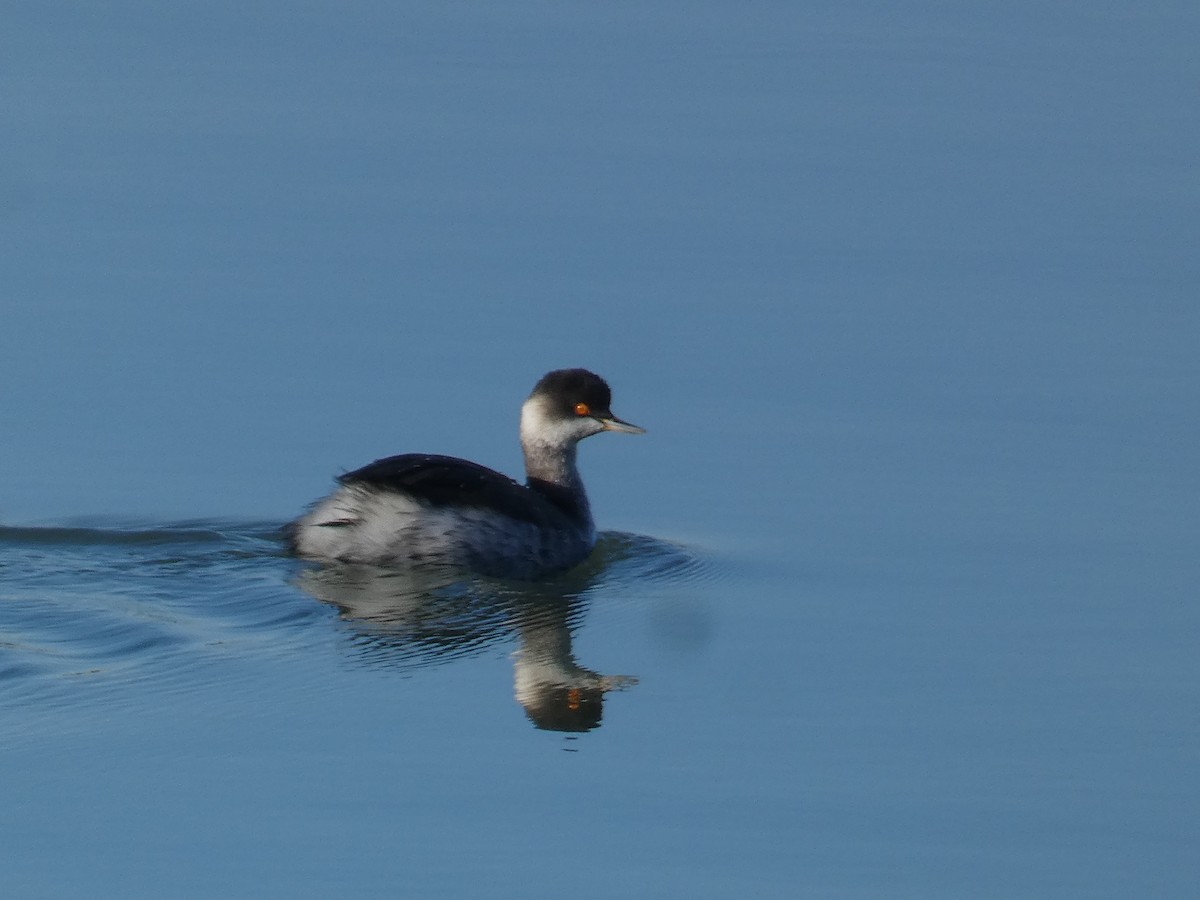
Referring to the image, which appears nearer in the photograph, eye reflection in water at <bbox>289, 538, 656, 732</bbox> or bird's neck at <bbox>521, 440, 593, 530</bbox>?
eye reflection in water at <bbox>289, 538, 656, 732</bbox>

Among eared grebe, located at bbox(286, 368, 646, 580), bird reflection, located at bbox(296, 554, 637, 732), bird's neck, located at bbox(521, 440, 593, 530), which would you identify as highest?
bird's neck, located at bbox(521, 440, 593, 530)

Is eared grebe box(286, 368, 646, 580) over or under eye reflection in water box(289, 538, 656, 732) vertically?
over

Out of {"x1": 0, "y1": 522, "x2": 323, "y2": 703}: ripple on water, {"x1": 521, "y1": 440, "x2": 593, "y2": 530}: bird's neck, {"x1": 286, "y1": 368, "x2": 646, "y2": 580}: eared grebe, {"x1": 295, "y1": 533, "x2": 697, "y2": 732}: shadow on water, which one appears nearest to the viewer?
{"x1": 0, "y1": 522, "x2": 323, "y2": 703}: ripple on water

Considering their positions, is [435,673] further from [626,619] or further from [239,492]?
[239,492]

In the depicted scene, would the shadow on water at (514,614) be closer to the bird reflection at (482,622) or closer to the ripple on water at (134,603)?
the bird reflection at (482,622)

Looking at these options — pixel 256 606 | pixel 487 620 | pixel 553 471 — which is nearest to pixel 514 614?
pixel 487 620

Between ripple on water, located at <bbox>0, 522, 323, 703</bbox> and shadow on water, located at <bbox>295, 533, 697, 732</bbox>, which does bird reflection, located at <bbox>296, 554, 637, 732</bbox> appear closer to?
shadow on water, located at <bbox>295, 533, 697, 732</bbox>

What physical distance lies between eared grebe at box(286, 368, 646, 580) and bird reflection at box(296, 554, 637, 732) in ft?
0.27

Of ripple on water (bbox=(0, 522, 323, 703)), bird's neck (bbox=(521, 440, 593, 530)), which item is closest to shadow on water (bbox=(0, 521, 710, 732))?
ripple on water (bbox=(0, 522, 323, 703))

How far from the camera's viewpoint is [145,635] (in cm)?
863

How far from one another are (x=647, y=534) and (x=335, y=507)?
1.47 m

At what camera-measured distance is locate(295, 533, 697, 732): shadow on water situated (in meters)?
8.27

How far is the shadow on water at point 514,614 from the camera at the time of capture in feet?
27.1

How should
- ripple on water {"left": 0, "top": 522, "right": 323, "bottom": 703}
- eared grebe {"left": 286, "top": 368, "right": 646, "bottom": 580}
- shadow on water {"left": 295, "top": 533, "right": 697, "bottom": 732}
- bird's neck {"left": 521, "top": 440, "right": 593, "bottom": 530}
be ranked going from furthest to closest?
1. bird's neck {"left": 521, "top": 440, "right": 593, "bottom": 530}
2. eared grebe {"left": 286, "top": 368, "right": 646, "bottom": 580}
3. shadow on water {"left": 295, "top": 533, "right": 697, "bottom": 732}
4. ripple on water {"left": 0, "top": 522, "right": 323, "bottom": 703}
